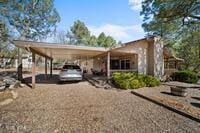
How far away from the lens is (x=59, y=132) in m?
5.34

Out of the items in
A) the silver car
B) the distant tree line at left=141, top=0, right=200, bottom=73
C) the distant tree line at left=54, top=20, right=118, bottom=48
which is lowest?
the silver car

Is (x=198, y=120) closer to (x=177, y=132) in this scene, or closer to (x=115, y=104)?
(x=177, y=132)

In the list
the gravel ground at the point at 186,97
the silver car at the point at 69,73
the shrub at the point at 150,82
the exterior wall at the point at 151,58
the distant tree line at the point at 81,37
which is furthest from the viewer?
the distant tree line at the point at 81,37

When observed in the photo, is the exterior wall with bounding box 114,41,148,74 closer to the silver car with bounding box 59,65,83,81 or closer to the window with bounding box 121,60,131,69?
the window with bounding box 121,60,131,69

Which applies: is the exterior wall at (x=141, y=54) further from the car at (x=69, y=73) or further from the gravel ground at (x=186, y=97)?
the gravel ground at (x=186, y=97)

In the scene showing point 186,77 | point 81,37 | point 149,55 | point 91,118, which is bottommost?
point 91,118

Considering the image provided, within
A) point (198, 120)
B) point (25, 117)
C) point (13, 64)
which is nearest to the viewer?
point (198, 120)

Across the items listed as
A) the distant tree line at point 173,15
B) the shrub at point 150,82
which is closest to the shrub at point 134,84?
the shrub at point 150,82

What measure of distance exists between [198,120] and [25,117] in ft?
20.2

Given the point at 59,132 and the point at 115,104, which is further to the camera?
the point at 115,104

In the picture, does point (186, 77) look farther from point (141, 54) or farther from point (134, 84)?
point (134, 84)

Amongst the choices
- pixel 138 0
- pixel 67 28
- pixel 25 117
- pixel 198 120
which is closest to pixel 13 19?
pixel 138 0

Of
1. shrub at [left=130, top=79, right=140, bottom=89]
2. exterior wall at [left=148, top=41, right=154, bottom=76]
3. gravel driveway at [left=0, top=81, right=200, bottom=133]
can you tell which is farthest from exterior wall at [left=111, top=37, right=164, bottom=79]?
gravel driveway at [left=0, top=81, right=200, bottom=133]

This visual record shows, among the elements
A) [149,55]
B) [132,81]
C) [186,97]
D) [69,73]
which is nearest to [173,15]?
[149,55]
